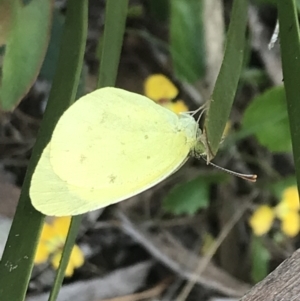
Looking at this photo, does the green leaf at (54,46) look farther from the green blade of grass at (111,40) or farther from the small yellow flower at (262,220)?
the small yellow flower at (262,220)

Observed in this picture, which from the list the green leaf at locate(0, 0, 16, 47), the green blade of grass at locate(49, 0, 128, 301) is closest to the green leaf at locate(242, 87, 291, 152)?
the green blade of grass at locate(49, 0, 128, 301)

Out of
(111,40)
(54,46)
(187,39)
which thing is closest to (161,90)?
(187,39)

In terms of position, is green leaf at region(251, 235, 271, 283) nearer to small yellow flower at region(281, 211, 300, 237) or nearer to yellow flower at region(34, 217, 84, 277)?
small yellow flower at region(281, 211, 300, 237)

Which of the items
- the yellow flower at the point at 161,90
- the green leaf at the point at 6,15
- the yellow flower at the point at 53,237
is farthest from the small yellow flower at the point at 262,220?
the green leaf at the point at 6,15

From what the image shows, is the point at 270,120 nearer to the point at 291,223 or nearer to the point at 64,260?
the point at 291,223

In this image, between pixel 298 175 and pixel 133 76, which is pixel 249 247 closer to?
pixel 133 76

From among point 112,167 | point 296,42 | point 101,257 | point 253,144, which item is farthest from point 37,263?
point 296,42

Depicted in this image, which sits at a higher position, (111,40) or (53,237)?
(111,40)
